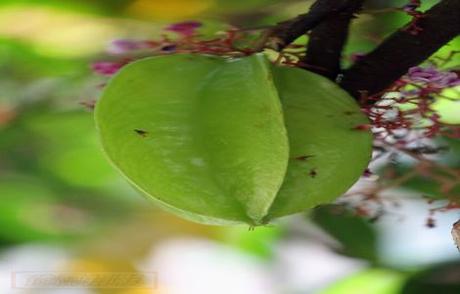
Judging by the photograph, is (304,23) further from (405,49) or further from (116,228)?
(116,228)

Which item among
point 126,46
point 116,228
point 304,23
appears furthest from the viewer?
point 116,228

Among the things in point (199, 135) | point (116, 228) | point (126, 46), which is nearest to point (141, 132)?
point (199, 135)

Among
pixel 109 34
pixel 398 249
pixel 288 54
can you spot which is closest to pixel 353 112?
pixel 288 54

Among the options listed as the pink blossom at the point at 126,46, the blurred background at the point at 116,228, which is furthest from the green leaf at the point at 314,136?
the blurred background at the point at 116,228

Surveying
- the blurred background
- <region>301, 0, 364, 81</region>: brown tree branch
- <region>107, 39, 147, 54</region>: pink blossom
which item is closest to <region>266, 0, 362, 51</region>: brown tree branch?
<region>301, 0, 364, 81</region>: brown tree branch

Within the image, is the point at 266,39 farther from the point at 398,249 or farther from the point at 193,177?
the point at 398,249

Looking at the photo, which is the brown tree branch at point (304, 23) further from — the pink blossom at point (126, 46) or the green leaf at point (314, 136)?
the pink blossom at point (126, 46)
